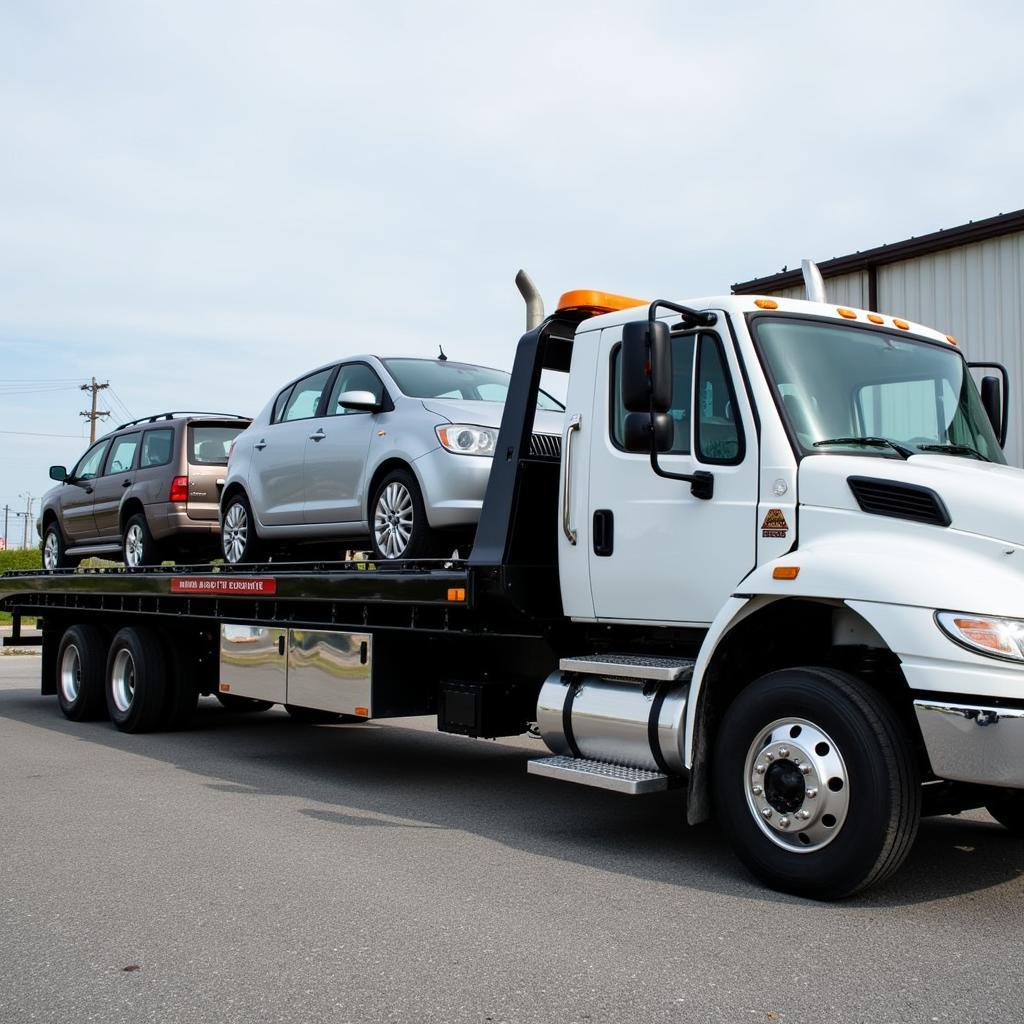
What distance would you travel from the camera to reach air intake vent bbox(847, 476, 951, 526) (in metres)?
5.00

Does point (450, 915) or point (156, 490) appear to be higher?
point (156, 490)

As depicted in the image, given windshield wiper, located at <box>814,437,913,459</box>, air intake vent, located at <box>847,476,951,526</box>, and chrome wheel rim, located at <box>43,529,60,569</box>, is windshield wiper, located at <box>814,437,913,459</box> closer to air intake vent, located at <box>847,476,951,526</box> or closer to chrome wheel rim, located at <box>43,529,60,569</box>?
air intake vent, located at <box>847,476,951,526</box>

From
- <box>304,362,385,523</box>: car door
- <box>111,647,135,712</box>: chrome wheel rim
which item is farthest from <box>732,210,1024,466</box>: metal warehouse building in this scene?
<box>111,647,135,712</box>: chrome wheel rim

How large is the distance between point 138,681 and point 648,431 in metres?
6.43

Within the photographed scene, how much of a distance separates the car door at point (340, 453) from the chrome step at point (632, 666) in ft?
8.31

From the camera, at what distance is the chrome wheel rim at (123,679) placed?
10852 mm

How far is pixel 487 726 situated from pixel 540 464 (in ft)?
4.95

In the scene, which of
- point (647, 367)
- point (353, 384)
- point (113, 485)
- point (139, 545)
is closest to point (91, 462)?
point (113, 485)

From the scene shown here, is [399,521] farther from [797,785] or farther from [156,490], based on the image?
[156,490]

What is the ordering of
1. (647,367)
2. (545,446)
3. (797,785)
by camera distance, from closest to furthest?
(797,785) < (647,367) < (545,446)

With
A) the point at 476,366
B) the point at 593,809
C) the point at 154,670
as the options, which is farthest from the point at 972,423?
the point at 154,670

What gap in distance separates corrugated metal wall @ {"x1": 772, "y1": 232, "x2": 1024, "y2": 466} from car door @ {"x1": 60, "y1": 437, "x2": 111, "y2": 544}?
8936 mm

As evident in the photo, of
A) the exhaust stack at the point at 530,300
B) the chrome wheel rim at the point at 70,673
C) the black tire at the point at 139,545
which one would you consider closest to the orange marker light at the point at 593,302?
the exhaust stack at the point at 530,300

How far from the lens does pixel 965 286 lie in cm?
1375
